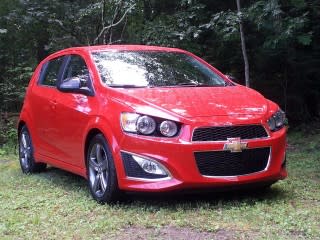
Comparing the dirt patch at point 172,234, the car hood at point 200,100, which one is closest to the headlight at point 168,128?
the car hood at point 200,100

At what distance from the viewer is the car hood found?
5484 millimetres

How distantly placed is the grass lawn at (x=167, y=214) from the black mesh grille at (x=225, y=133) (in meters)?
0.66

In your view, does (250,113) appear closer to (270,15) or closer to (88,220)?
(88,220)

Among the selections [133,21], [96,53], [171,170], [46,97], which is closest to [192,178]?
[171,170]

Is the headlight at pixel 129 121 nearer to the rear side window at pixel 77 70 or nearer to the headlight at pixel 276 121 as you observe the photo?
the rear side window at pixel 77 70

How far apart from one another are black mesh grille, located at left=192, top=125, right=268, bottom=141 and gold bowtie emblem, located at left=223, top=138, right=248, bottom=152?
1.8 inches

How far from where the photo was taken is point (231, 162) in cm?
542

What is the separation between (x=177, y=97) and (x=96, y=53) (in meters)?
1.50

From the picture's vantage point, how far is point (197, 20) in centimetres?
1158

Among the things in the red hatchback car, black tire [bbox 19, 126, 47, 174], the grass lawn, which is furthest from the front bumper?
black tire [bbox 19, 126, 47, 174]

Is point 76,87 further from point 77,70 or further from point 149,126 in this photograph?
point 149,126

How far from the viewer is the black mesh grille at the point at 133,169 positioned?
17.6ft

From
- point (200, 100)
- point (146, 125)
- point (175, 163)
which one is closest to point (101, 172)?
point (146, 125)

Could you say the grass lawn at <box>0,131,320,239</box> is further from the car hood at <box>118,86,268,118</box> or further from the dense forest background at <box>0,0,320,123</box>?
the dense forest background at <box>0,0,320,123</box>
